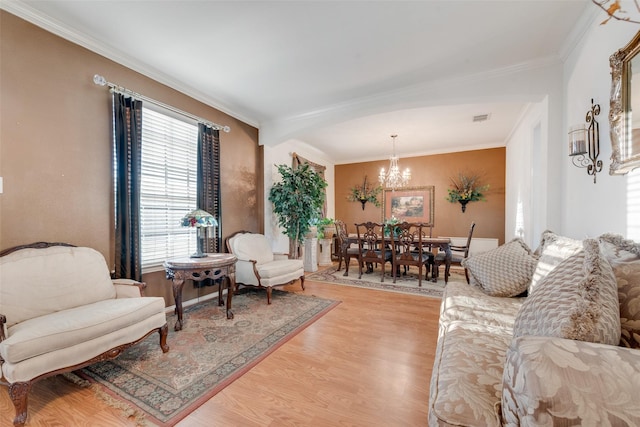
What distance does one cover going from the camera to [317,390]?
5.50ft

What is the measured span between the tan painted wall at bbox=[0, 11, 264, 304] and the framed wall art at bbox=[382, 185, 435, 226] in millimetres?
5369

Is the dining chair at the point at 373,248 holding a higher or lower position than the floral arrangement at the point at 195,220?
lower

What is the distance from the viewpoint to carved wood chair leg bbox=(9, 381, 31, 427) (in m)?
1.38

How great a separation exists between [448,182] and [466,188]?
0.41 metres

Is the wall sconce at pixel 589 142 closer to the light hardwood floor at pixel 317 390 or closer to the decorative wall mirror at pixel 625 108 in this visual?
the decorative wall mirror at pixel 625 108

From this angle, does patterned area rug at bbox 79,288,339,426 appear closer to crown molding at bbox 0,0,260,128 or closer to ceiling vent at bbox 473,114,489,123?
crown molding at bbox 0,0,260,128

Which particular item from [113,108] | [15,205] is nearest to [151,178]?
[113,108]

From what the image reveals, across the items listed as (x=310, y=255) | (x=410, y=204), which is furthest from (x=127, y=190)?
(x=410, y=204)

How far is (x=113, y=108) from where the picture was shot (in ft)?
8.21

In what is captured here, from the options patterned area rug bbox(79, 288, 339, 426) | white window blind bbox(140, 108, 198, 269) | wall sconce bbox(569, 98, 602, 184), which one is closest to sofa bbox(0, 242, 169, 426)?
patterned area rug bbox(79, 288, 339, 426)

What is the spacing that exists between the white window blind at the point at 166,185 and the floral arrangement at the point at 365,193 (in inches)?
176

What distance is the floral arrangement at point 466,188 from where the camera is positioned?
5.62 m

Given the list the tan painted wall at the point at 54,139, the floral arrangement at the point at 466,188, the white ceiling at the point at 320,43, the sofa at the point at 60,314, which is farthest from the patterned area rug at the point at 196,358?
the floral arrangement at the point at 466,188

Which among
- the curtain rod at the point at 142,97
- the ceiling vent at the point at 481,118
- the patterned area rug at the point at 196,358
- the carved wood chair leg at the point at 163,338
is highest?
the ceiling vent at the point at 481,118
